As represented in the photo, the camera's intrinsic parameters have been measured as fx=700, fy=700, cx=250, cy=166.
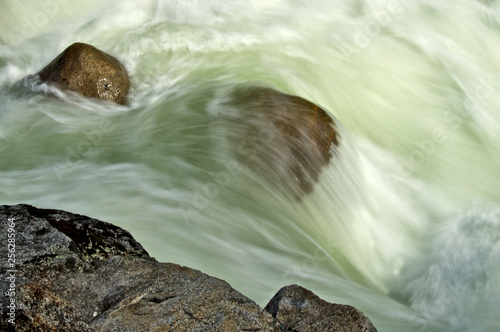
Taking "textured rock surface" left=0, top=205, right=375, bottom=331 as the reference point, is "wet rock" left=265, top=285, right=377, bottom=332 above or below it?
below

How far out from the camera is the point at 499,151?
721cm

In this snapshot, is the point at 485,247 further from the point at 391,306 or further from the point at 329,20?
the point at 329,20

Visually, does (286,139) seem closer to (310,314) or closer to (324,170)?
(324,170)

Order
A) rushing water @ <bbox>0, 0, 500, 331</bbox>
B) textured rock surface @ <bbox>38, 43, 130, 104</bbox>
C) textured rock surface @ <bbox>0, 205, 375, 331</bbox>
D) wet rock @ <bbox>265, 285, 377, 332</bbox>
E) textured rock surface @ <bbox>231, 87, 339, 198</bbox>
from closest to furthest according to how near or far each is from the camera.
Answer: textured rock surface @ <bbox>0, 205, 375, 331</bbox>, wet rock @ <bbox>265, 285, 377, 332</bbox>, rushing water @ <bbox>0, 0, 500, 331</bbox>, textured rock surface @ <bbox>231, 87, 339, 198</bbox>, textured rock surface @ <bbox>38, 43, 130, 104</bbox>

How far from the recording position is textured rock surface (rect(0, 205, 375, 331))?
2.80m

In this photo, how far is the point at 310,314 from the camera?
123 inches

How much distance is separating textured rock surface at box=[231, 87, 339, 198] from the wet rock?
7.17 ft

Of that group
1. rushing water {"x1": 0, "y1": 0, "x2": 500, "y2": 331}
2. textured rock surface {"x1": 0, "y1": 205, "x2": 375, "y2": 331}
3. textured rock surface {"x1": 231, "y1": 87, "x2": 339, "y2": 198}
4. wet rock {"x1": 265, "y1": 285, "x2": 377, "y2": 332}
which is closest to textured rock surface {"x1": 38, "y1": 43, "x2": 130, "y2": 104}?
rushing water {"x1": 0, "y1": 0, "x2": 500, "y2": 331}

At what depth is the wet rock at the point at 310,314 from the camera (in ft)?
10.0

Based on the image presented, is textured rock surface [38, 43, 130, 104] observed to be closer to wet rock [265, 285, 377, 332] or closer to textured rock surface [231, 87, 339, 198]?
textured rock surface [231, 87, 339, 198]

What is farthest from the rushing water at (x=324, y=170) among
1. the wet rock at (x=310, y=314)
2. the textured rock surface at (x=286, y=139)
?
the wet rock at (x=310, y=314)

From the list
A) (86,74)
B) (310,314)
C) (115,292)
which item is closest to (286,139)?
(86,74)

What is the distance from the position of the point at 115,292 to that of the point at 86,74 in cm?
438

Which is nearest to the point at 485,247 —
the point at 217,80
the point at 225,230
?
the point at 225,230
